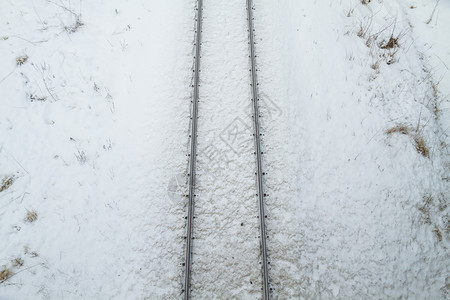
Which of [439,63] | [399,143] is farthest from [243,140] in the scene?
[439,63]

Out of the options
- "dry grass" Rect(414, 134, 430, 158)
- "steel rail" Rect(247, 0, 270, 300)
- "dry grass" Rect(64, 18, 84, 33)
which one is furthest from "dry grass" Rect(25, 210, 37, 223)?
"dry grass" Rect(414, 134, 430, 158)

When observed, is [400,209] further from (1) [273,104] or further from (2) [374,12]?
(2) [374,12]

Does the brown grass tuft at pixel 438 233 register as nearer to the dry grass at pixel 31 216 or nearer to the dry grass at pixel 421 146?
the dry grass at pixel 421 146

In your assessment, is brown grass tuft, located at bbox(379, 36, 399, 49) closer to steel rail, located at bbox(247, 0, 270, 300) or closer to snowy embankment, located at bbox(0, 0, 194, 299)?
steel rail, located at bbox(247, 0, 270, 300)

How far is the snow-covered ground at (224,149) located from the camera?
4.38 metres

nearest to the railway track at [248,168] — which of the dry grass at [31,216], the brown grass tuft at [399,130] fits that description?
the brown grass tuft at [399,130]

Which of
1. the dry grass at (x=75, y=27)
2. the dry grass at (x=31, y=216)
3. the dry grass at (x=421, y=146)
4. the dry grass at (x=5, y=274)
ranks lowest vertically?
the dry grass at (x=5, y=274)

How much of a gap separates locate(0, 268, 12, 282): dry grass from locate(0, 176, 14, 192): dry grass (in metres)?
1.51

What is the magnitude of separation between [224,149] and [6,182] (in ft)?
14.0

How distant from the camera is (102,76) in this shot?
632 cm

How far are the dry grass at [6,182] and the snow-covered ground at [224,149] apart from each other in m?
0.02

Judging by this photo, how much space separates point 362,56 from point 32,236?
26.1ft

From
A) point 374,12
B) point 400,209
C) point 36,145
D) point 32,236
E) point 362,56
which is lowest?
point 32,236

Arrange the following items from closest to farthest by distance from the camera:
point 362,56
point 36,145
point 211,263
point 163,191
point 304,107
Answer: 1. point 211,263
2. point 163,191
3. point 36,145
4. point 304,107
5. point 362,56
